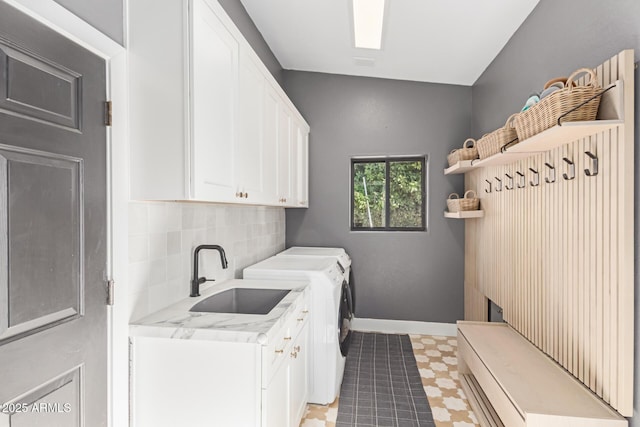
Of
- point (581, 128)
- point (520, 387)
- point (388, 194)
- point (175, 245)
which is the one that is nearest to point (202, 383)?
point (175, 245)

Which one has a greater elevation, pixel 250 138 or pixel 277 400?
pixel 250 138

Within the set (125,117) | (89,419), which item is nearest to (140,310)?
(89,419)

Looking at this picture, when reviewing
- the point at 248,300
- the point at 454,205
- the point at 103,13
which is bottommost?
the point at 248,300

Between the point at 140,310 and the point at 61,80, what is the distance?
941mm

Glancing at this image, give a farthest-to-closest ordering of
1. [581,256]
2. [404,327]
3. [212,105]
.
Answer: [404,327], [581,256], [212,105]

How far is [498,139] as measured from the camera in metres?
2.20

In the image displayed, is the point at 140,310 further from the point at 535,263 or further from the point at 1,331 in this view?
the point at 535,263

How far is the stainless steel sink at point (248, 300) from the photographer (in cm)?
198

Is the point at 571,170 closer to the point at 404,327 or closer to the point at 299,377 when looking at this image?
the point at 299,377

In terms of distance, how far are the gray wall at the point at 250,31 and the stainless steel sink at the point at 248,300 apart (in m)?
1.86

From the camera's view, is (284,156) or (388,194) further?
(388,194)

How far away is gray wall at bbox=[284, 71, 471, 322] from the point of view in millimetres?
3527

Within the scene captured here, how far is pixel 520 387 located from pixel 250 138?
1893mm

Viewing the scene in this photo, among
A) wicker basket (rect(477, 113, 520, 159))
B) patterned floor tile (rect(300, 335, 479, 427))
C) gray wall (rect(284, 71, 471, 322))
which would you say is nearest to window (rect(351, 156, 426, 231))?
gray wall (rect(284, 71, 471, 322))
